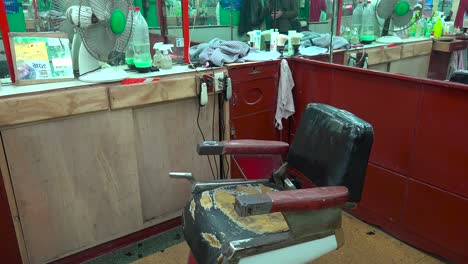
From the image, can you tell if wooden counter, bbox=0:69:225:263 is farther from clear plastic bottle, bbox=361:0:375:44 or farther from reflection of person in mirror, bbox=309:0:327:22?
reflection of person in mirror, bbox=309:0:327:22

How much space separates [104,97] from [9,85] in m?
0.46

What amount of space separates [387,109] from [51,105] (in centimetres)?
179

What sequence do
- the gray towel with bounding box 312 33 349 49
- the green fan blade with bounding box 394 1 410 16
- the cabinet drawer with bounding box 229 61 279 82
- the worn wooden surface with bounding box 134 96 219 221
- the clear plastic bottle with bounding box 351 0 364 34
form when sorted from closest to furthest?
the worn wooden surface with bounding box 134 96 219 221 < the cabinet drawer with bounding box 229 61 279 82 < the gray towel with bounding box 312 33 349 49 < the green fan blade with bounding box 394 1 410 16 < the clear plastic bottle with bounding box 351 0 364 34

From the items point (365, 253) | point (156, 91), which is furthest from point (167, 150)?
point (365, 253)

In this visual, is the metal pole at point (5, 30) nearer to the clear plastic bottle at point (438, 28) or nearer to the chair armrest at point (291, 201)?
the chair armrest at point (291, 201)

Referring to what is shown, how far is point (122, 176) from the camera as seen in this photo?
6.54 feet

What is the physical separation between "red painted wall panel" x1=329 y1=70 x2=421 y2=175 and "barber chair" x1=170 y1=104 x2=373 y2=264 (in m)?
0.70

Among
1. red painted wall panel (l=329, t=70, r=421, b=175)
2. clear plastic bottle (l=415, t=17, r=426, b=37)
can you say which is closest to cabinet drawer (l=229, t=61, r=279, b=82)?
red painted wall panel (l=329, t=70, r=421, b=175)

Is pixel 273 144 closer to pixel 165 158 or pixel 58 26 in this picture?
pixel 165 158

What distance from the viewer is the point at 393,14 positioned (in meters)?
3.27

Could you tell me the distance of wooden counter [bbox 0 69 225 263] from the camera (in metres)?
1.68

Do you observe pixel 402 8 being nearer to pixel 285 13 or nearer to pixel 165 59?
Answer: pixel 285 13

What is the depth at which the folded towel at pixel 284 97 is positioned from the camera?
253cm

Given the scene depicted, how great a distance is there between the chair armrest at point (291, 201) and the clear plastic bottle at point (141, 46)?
1225mm
